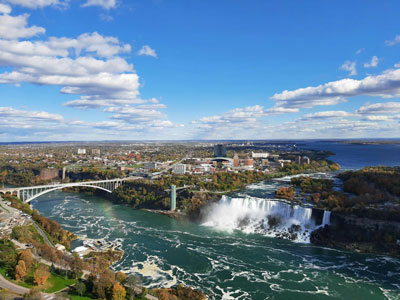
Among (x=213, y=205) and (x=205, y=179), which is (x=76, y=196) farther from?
(x=213, y=205)

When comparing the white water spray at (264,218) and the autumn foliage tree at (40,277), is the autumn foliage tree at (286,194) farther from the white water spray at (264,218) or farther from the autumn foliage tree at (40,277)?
the autumn foliage tree at (40,277)

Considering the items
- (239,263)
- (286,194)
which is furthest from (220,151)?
(239,263)

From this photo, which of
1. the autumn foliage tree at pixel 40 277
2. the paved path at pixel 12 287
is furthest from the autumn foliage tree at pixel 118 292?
the paved path at pixel 12 287

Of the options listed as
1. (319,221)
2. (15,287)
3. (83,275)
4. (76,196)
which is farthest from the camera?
(76,196)

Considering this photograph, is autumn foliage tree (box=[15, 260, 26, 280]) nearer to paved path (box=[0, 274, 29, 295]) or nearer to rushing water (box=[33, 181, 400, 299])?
paved path (box=[0, 274, 29, 295])

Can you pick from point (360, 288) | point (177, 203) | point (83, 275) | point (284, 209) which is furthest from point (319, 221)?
point (83, 275)
